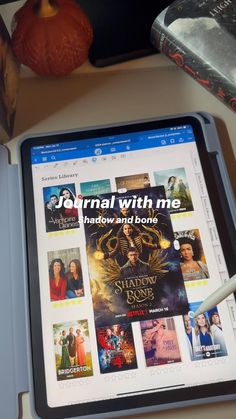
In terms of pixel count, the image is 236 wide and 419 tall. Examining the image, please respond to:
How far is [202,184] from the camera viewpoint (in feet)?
1.54

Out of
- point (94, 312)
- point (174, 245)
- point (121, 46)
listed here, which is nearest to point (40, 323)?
point (94, 312)

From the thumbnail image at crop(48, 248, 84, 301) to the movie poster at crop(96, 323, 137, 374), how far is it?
0.15 feet

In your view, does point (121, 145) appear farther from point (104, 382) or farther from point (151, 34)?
point (104, 382)

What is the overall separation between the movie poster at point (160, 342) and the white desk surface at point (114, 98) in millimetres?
205

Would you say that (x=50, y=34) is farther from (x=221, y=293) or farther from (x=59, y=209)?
(x=221, y=293)

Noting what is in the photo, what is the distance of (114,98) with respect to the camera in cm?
53

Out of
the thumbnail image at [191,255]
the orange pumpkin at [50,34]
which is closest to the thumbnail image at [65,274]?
the thumbnail image at [191,255]

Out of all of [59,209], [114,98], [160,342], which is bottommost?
[160,342]

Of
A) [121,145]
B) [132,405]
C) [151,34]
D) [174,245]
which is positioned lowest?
[132,405]

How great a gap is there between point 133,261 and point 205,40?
0.80ft

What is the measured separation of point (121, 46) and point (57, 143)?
15 cm

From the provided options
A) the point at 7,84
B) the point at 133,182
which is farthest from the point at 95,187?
the point at 7,84

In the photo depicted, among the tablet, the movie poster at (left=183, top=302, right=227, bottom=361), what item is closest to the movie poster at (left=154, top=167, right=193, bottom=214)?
the tablet

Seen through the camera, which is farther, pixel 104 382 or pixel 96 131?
pixel 96 131
